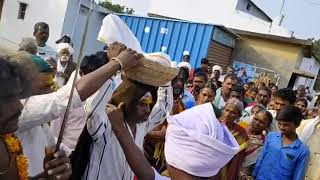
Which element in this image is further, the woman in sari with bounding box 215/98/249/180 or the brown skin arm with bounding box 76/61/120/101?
the woman in sari with bounding box 215/98/249/180

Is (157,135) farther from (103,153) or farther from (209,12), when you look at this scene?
(209,12)

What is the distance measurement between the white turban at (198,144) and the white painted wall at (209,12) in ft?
87.6

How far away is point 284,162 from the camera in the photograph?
13.7 ft

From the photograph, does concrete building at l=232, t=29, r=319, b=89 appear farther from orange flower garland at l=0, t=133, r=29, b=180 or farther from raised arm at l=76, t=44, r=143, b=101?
orange flower garland at l=0, t=133, r=29, b=180

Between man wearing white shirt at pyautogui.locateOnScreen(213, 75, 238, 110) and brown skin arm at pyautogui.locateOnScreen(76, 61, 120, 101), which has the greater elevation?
brown skin arm at pyautogui.locateOnScreen(76, 61, 120, 101)

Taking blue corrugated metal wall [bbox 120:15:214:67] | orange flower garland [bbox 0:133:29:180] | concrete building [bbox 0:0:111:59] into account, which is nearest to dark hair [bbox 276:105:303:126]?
orange flower garland [bbox 0:133:29:180]

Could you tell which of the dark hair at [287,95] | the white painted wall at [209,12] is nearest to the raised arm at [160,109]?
the dark hair at [287,95]

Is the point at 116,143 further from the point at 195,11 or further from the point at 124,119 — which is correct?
the point at 195,11

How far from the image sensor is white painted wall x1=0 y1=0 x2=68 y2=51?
50.2 ft

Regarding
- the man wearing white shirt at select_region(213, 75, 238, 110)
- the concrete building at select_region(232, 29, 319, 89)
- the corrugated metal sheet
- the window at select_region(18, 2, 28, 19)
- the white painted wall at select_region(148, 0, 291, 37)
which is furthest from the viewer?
the white painted wall at select_region(148, 0, 291, 37)

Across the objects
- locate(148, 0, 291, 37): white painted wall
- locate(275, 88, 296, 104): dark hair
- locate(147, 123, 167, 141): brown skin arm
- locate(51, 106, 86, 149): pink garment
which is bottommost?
locate(147, 123, 167, 141): brown skin arm

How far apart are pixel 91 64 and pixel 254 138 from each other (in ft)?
7.38

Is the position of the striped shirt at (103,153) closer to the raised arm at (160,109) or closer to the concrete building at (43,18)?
the raised arm at (160,109)

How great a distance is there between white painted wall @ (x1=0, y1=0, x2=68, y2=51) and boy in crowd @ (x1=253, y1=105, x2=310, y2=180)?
12.0m
